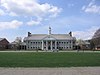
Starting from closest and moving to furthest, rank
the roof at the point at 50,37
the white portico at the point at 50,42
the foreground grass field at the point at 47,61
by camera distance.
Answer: the foreground grass field at the point at 47,61, the white portico at the point at 50,42, the roof at the point at 50,37

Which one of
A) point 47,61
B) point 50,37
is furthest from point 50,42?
point 47,61

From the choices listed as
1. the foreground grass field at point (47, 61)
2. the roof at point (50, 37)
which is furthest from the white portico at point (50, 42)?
the foreground grass field at point (47, 61)

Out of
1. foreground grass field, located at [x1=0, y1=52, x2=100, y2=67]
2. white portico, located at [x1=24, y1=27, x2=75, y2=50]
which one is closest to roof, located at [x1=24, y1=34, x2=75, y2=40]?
white portico, located at [x1=24, y1=27, x2=75, y2=50]

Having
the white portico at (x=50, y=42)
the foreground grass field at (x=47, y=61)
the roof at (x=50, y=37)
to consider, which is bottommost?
the foreground grass field at (x=47, y=61)

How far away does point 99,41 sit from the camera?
362 feet

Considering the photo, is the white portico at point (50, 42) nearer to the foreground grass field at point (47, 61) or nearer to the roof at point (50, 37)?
the roof at point (50, 37)

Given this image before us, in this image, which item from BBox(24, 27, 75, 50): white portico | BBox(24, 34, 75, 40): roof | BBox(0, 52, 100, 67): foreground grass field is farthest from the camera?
BBox(24, 34, 75, 40): roof

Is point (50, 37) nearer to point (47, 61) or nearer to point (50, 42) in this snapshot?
point (50, 42)

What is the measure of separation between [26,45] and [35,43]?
18.6 ft

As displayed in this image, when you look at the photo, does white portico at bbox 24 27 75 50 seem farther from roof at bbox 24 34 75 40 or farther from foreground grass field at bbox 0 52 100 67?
foreground grass field at bbox 0 52 100 67

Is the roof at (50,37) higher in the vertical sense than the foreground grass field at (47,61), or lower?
higher
